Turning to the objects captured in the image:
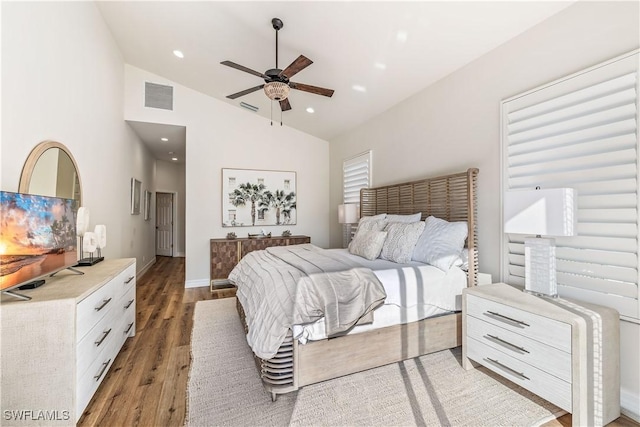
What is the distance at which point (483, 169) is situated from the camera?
9.12ft

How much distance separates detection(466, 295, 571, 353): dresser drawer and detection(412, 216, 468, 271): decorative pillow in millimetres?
411

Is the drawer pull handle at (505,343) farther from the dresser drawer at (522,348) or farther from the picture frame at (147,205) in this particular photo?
the picture frame at (147,205)

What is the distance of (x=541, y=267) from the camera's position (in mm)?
2020

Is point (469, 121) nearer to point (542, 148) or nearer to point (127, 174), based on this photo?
point (542, 148)

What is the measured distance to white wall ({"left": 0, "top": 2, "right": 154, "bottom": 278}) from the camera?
1.94 metres

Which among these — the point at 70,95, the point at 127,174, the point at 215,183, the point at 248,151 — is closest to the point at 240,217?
the point at 215,183

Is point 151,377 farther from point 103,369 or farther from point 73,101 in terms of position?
point 73,101

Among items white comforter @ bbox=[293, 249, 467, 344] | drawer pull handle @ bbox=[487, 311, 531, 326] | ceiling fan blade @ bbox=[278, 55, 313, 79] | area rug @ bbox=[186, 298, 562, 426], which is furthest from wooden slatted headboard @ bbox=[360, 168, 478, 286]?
ceiling fan blade @ bbox=[278, 55, 313, 79]

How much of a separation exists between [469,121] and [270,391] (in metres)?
3.08

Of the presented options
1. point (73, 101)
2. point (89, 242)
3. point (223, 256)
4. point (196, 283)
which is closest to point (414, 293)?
point (89, 242)

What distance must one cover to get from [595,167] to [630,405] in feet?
5.15

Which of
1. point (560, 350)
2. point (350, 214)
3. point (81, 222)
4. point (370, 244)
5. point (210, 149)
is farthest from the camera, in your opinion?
point (210, 149)

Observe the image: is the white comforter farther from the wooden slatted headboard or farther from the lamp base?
the lamp base

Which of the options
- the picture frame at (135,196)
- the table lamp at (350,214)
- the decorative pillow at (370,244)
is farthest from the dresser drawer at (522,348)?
the picture frame at (135,196)
